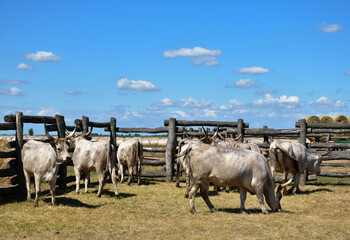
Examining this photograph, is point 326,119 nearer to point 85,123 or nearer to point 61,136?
point 85,123

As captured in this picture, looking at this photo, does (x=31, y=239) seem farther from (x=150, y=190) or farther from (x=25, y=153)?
(x=150, y=190)

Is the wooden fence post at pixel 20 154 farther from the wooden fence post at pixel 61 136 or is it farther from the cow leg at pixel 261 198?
the cow leg at pixel 261 198

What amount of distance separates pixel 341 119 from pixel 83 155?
1134 inches

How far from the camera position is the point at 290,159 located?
14734 mm

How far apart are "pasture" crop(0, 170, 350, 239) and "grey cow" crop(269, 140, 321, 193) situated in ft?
3.18

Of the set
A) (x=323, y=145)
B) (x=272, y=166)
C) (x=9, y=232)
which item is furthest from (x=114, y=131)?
(x=9, y=232)

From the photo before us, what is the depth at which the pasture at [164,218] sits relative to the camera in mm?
8638

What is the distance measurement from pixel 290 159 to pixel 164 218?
623cm

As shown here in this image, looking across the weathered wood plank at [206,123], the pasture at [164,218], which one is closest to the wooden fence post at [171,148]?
the weathered wood plank at [206,123]

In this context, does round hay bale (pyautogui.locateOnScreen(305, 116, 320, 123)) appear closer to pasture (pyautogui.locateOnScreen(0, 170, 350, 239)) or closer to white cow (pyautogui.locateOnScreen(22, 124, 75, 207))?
pasture (pyautogui.locateOnScreen(0, 170, 350, 239))

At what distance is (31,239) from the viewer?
27.0 ft

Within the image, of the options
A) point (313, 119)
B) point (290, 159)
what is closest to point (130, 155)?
point (290, 159)

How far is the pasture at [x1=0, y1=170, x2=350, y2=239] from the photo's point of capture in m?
8.64

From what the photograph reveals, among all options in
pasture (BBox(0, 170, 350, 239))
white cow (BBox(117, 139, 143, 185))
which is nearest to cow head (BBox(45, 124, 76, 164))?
pasture (BBox(0, 170, 350, 239))
